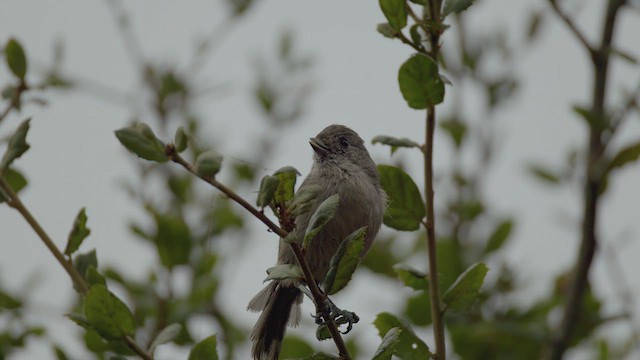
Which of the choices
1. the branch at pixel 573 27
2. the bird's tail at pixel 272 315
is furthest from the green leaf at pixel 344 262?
the bird's tail at pixel 272 315

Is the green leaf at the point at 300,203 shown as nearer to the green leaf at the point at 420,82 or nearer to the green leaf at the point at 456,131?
the green leaf at the point at 420,82

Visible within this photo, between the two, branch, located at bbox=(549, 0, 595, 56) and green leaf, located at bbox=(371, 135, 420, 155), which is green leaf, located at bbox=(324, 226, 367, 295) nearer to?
green leaf, located at bbox=(371, 135, 420, 155)

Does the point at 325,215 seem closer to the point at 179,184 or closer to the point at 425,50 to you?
the point at 425,50

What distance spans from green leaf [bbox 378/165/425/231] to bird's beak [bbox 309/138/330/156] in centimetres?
105

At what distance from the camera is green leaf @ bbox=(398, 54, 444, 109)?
2.32 m

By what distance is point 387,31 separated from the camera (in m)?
2.41

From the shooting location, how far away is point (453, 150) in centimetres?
500

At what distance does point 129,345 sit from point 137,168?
2.53 meters

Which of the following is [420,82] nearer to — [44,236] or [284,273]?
[284,273]

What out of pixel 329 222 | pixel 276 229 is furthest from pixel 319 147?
pixel 276 229

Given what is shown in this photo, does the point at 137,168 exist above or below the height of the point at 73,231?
above

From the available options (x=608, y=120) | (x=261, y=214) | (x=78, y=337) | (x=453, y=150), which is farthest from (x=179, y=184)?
(x=261, y=214)

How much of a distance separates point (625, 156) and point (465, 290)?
791 millimetres

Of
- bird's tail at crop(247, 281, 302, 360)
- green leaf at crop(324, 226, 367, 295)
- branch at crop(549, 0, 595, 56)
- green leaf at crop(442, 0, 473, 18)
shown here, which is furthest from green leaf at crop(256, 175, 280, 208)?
bird's tail at crop(247, 281, 302, 360)
